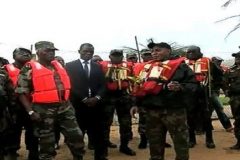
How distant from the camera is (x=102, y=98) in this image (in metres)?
8.12

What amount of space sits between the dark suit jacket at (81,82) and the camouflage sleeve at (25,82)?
1.12 meters

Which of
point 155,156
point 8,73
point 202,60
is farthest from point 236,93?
point 8,73

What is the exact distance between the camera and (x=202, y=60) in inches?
379

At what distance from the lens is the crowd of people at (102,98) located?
275 inches

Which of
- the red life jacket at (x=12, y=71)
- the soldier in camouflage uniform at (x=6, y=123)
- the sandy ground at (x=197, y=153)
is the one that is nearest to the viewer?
the soldier in camouflage uniform at (x=6, y=123)

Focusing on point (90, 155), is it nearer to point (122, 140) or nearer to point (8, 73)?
point (122, 140)

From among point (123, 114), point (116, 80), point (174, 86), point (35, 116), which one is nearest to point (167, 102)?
point (174, 86)

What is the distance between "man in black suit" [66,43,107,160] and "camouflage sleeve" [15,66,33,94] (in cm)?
113

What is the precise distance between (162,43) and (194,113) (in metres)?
3.35

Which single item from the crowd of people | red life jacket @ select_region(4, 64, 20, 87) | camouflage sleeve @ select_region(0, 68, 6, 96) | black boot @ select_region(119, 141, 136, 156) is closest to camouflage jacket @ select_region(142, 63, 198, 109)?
the crowd of people

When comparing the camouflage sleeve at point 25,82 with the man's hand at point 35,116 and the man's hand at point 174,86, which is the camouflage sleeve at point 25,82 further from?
the man's hand at point 174,86

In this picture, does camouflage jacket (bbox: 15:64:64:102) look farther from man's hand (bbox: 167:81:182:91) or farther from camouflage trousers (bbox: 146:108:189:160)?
man's hand (bbox: 167:81:182:91)

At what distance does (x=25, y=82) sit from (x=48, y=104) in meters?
0.47

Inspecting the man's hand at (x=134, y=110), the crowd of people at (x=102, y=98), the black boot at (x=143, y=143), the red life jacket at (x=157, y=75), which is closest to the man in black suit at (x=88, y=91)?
the crowd of people at (x=102, y=98)
